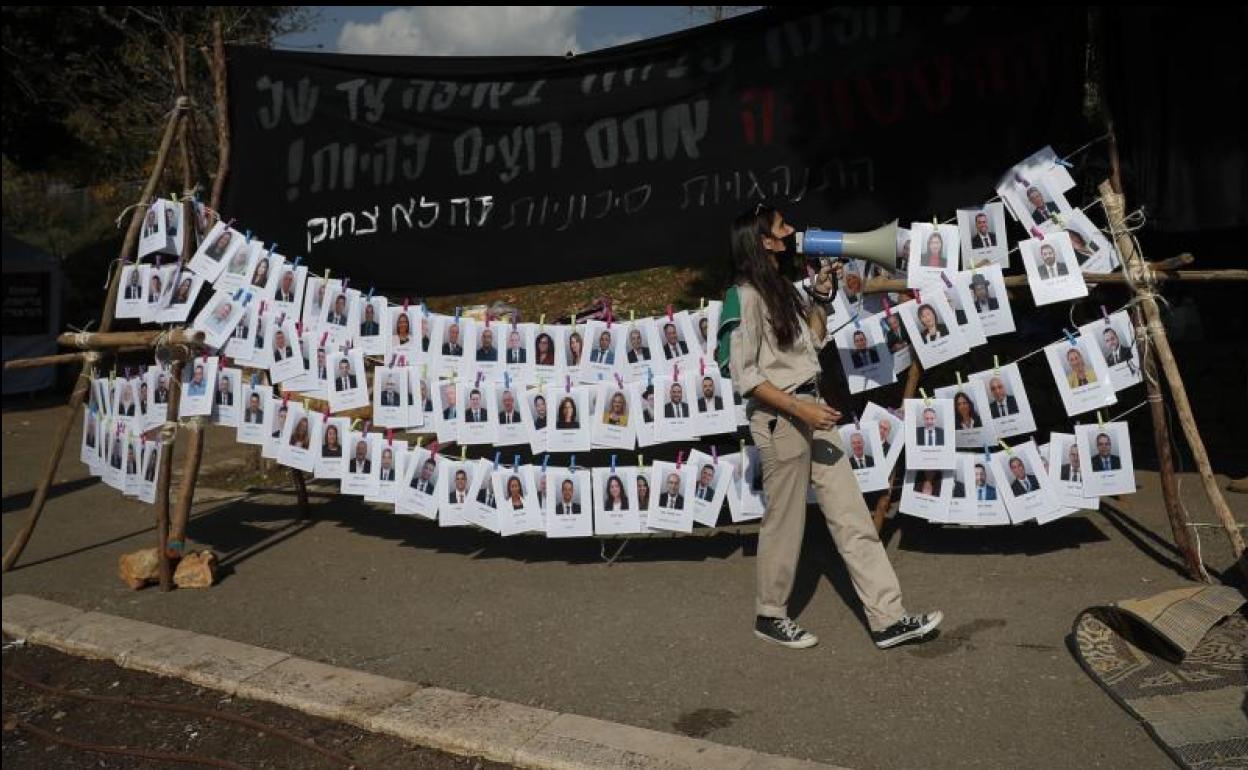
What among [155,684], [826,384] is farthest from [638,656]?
[155,684]

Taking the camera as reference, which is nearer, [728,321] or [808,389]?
[728,321]

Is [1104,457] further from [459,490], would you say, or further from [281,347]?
[281,347]

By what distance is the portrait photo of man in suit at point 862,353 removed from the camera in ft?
17.6

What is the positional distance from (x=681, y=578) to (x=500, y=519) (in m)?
1.04

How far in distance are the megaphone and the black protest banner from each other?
42cm

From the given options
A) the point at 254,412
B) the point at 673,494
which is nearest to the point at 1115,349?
the point at 673,494

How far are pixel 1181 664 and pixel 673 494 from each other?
2.46m

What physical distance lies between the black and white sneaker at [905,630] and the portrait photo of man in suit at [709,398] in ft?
5.02

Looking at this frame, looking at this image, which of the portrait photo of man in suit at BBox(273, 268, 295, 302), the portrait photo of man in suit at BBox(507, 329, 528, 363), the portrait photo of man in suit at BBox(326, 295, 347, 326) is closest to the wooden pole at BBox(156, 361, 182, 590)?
the portrait photo of man in suit at BBox(273, 268, 295, 302)

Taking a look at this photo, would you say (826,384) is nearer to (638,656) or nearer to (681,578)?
(681,578)

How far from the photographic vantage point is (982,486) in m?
5.26

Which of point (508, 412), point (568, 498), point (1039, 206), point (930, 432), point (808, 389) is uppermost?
point (1039, 206)

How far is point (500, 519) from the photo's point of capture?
230 inches

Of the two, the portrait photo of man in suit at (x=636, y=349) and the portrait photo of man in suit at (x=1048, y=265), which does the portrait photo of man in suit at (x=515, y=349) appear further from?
the portrait photo of man in suit at (x=1048, y=265)
